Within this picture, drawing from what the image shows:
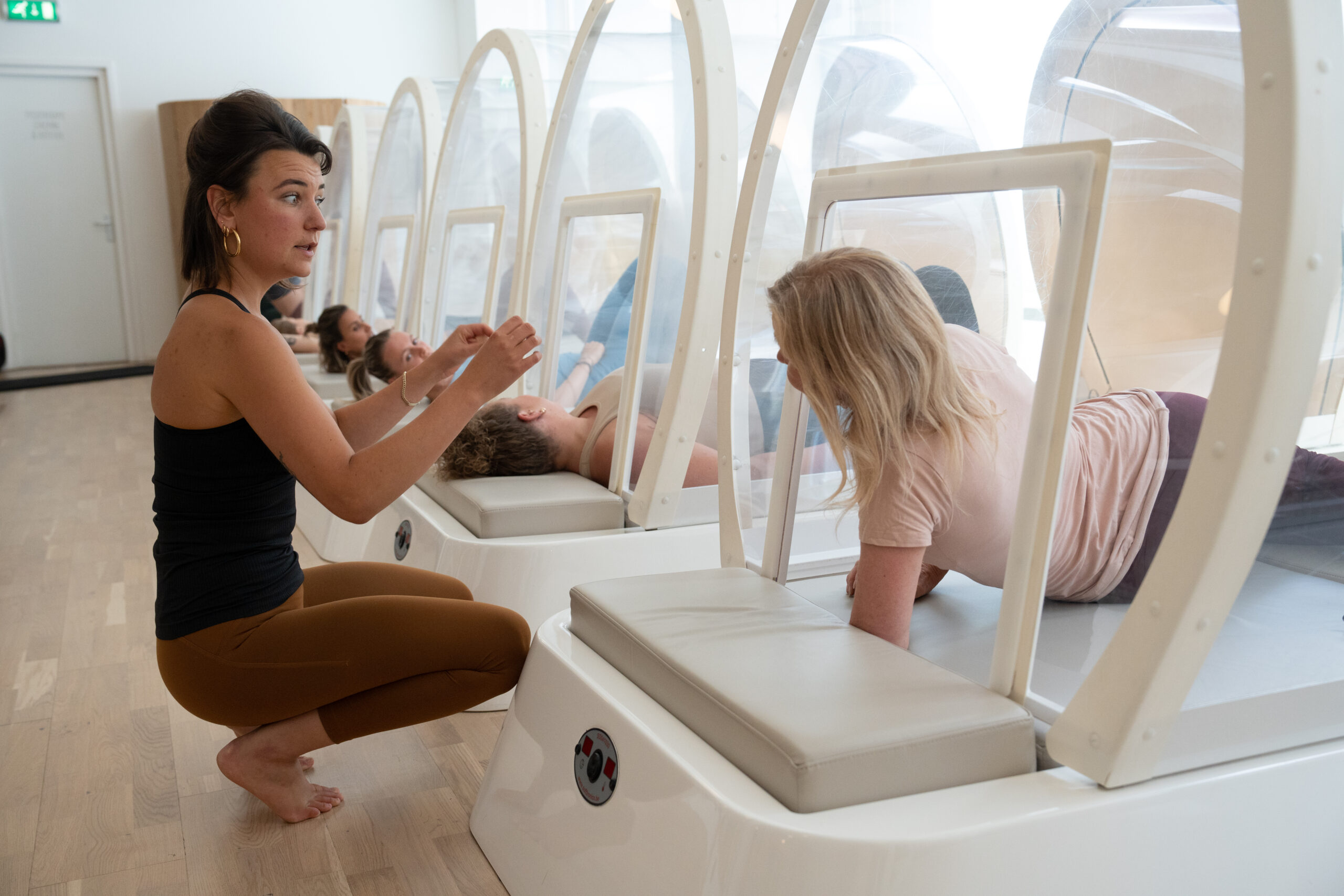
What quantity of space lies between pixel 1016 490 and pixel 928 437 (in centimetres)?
14

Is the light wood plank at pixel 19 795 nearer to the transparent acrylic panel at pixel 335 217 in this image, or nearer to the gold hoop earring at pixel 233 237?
the gold hoop earring at pixel 233 237

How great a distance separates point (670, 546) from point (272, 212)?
1.15 metres

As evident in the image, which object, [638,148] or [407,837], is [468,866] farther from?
[638,148]

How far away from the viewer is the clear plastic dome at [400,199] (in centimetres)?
453

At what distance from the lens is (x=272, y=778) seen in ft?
5.60

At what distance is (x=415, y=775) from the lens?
190cm

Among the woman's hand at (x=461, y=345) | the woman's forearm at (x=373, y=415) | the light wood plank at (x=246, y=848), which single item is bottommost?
the light wood plank at (x=246, y=848)

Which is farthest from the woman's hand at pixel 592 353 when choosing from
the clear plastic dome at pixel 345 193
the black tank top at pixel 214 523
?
the clear plastic dome at pixel 345 193

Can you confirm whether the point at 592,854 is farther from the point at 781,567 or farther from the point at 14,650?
the point at 14,650

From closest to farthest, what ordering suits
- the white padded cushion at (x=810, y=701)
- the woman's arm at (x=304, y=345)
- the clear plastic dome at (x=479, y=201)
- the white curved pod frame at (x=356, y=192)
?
the white padded cushion at (x=810, y=701) → the clear plastic dome at (x=479, y=201) → the woman's arm at (x=304, y=345) → the white curved pod frame at (x=356, y=192)

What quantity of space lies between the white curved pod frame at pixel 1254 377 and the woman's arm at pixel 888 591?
33cm

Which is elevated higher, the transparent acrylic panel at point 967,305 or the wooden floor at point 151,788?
the transparent acrylic panel at point 967,305

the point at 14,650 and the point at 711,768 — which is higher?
the point at 711,768

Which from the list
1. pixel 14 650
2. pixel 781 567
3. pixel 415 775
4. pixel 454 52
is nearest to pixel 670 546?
pixel 781 567
